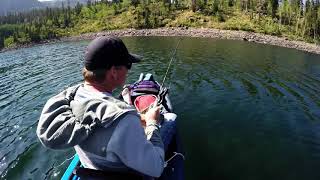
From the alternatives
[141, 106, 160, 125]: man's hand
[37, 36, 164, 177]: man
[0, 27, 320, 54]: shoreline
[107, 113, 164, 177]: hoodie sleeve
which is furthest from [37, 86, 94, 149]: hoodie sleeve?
[0, 27, 320, 54]: shoreline

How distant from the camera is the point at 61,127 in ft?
14.5

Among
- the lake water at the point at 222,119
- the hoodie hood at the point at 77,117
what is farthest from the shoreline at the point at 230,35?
the hoodie hood at the point at 77,117

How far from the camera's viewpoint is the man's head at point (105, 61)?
4.40 metres

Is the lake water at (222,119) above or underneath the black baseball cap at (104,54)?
underneath

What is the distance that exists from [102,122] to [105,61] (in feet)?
3.01

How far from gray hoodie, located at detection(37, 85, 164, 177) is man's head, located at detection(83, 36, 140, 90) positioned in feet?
0.83

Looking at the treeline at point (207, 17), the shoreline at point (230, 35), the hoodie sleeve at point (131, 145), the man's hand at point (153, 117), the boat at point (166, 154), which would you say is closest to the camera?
the hoodie sleeve at point (131, 145)

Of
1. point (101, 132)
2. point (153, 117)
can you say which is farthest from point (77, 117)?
point (153, 117)

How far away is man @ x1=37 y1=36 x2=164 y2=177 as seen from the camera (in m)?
4.14

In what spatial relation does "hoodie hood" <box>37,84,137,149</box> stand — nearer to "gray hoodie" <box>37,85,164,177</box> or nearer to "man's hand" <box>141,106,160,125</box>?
"gray hoodie" <box>37,85,164,177</box>

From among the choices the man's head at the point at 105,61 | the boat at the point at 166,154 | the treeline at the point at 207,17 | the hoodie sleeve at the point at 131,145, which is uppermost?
the treeline at the point at 207,17

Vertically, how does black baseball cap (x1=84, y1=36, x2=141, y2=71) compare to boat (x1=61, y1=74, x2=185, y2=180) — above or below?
above

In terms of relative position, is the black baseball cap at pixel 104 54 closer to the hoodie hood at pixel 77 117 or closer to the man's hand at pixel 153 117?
the hoodie hood at pixel 77 117

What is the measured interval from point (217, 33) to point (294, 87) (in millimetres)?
50119
